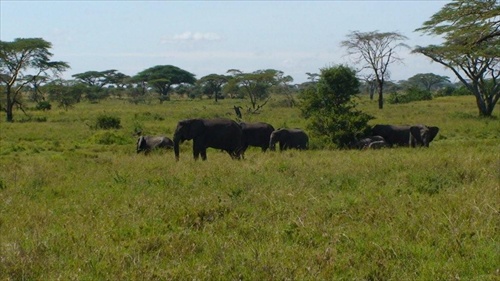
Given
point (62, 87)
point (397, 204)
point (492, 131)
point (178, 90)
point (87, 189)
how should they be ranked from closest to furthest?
1. point (397, 204)
2. point (87, 189)
3. point (492, 131)
4. point (62, 87)
5. point (178, 90)

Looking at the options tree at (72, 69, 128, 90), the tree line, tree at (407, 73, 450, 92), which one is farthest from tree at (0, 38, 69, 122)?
tree at (407, 73, 450, 92)

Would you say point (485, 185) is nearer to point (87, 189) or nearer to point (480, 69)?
point (87, 189)

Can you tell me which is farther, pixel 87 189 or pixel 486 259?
pixel 87 189

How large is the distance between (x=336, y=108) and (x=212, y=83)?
57.4 metres

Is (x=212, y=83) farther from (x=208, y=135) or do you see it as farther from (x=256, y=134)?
(x=208, y=135)

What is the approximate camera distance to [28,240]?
19.3 feet

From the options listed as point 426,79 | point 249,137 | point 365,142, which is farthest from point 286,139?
point 426,79

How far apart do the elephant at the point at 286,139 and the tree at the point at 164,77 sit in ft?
184

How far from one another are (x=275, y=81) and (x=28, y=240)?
53708 mm

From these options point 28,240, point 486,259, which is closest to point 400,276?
point 486,259

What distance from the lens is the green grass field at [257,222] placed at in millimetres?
5000

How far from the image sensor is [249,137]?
61.8ft

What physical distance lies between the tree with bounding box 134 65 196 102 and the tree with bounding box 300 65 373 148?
54.5 meters

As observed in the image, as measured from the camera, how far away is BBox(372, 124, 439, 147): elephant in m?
19.6
